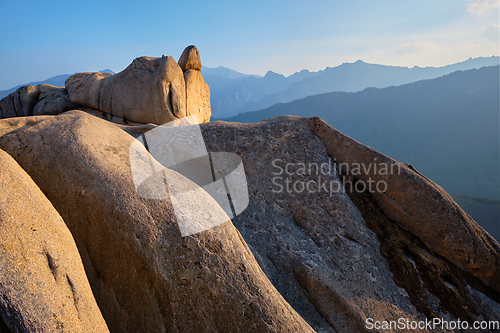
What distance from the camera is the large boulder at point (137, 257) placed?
9.12 ft

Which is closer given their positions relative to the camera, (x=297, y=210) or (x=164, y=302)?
(x=164, y=302)

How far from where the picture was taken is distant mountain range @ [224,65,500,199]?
199 feet

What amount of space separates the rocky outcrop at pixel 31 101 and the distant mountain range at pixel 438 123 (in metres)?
A: 62.7

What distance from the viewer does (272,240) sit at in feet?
16.2

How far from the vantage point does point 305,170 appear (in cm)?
621

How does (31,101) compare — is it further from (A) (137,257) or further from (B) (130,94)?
(A) (137,257)

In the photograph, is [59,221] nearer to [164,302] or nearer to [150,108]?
[164,302]

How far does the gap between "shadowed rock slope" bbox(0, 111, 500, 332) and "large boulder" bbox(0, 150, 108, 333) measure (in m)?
0.06

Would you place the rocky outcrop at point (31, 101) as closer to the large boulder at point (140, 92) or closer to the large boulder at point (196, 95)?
the large boulder at point (140, 92)

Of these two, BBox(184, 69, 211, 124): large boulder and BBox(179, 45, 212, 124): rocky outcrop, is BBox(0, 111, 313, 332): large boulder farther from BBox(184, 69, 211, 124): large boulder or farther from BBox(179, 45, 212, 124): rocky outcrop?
BBox(184, 69, 211, 124): large boulder

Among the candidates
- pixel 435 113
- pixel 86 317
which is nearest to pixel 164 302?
pixel 86 317

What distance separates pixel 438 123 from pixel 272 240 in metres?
90.5

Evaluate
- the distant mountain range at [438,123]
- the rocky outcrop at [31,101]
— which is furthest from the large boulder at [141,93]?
the distant mountain range at [438,123]

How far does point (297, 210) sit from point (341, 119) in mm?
100109
